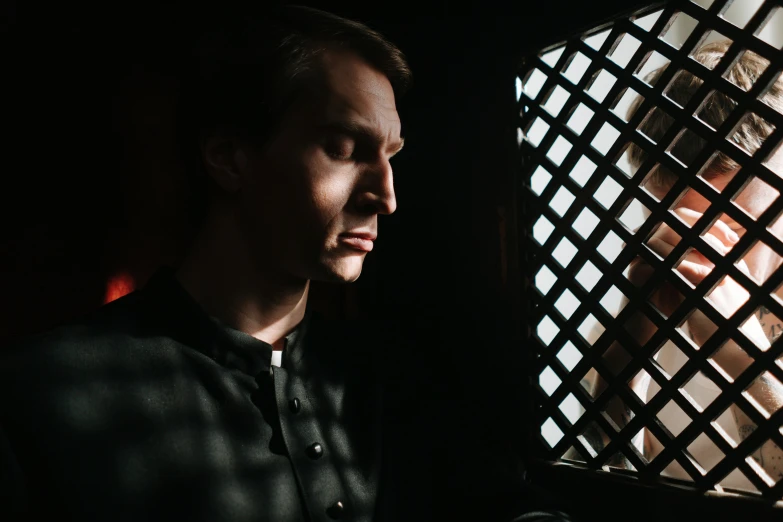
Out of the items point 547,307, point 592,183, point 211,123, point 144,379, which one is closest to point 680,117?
point 592,183

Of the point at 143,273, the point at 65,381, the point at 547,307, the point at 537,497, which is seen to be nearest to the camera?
the point at 65,381

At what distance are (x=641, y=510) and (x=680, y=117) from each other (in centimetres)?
64

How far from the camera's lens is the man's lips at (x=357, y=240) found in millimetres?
979

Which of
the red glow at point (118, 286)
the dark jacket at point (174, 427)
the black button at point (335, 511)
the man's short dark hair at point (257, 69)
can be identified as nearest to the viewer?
the dark jacket at point (174, 427)

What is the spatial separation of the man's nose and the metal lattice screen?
29 cm

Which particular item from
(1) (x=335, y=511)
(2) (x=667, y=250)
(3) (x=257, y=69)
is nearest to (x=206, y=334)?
(1) (x=335, y=511)

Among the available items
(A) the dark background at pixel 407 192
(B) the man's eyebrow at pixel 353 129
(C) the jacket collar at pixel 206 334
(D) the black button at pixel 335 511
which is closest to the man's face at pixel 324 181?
(B) the man's eyebrow at pixel 353 129

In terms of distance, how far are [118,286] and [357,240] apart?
63 cm

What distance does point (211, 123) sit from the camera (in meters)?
1.11

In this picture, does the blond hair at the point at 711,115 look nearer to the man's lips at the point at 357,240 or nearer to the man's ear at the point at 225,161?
the man's lips at the point at 357,240

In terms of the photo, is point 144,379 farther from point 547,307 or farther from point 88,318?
point 547,307

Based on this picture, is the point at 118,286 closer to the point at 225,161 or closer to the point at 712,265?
the point at 225,161

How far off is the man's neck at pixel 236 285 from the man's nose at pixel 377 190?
195 millimetres

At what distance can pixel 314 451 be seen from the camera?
93 cm
